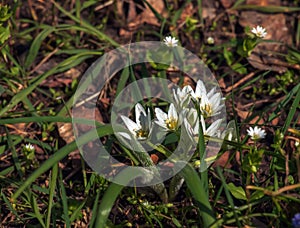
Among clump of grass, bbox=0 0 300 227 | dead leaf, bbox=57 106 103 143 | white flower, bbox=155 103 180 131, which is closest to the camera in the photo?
clump of grass, bbox=0 0 300 227

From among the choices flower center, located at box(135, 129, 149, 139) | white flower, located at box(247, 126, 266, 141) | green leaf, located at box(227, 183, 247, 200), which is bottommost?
green leaf, located at box(227, 183, 247, 200)

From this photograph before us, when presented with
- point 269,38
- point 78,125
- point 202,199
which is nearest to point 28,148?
point 78,125

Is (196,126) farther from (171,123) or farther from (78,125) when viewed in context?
(78,125)

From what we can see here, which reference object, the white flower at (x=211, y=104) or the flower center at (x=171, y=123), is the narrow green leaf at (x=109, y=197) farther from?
the white flower at (x=211, y=104)

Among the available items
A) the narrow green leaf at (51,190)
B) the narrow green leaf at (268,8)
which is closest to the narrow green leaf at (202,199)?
the narrow green leaf at (51,190)

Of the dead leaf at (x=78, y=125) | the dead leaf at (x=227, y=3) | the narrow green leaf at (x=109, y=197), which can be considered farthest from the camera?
the dead leaf at (x=227, y=3)

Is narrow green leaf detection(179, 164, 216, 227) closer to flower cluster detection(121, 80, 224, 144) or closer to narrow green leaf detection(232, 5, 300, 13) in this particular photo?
flower cluster detection(121, 80, 224, 144)

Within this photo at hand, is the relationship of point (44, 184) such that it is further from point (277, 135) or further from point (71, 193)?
point (277, 135)

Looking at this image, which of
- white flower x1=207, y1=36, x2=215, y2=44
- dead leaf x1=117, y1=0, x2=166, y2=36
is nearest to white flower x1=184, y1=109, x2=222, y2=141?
white flower x1=207, y1=36, x2=215, y2=44
